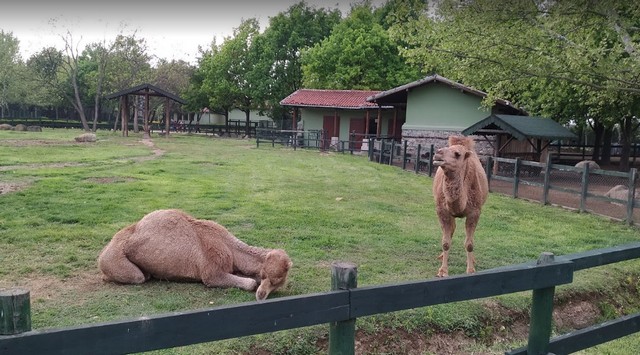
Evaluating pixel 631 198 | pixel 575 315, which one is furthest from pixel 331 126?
pixel 575 315

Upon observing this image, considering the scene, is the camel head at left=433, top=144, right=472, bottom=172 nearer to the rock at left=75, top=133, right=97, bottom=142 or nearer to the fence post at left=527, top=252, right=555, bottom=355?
the fence post at left=527, top=252, right=555, bottom=355

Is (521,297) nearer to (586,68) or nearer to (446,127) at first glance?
(586,68)

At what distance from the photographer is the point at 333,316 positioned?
2479 mm

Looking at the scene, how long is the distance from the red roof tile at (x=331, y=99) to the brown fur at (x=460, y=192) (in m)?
26.5

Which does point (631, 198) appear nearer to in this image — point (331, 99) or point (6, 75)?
point (331, 99)

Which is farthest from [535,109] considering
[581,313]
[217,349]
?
[217,349]

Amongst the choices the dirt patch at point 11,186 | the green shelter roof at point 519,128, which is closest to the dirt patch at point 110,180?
the dirt patch at point 11,186

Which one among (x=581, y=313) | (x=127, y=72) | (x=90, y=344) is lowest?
(x=581, y=313)

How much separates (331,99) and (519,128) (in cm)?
1809

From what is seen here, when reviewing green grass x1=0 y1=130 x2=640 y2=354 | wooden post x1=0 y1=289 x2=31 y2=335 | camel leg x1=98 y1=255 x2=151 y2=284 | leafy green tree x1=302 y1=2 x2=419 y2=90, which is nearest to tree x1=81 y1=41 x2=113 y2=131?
leafy green tree x1=302 y1=2 x2=419 y2=90

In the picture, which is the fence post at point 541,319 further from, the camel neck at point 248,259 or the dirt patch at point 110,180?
the dirt patch at point 110,180

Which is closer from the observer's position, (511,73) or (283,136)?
(511,73)

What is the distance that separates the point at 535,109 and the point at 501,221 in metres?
16.8

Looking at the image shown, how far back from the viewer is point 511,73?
1220cm
